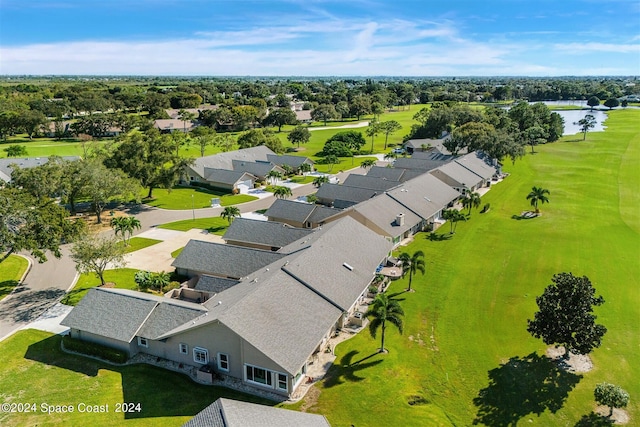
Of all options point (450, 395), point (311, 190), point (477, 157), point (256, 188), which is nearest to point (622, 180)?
point (477, 157)

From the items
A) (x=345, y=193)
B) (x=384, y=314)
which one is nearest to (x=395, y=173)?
(x=345, y=193)

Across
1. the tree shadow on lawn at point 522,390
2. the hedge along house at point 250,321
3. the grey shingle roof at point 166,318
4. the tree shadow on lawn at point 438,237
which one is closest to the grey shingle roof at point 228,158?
the tree shadow on lawn at point 438,237

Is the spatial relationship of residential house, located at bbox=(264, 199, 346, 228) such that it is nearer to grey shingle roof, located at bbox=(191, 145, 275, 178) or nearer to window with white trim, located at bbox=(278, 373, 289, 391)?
window with white trim, located at bbox=(278, 373, 289, 391)

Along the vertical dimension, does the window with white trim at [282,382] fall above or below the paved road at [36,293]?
above

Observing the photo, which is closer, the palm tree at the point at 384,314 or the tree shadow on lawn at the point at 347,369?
the tree shadow on lawn at the point at 347,369

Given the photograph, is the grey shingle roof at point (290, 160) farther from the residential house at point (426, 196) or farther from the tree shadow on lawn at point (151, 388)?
the tree shadow on lawn at point (151, 388)
